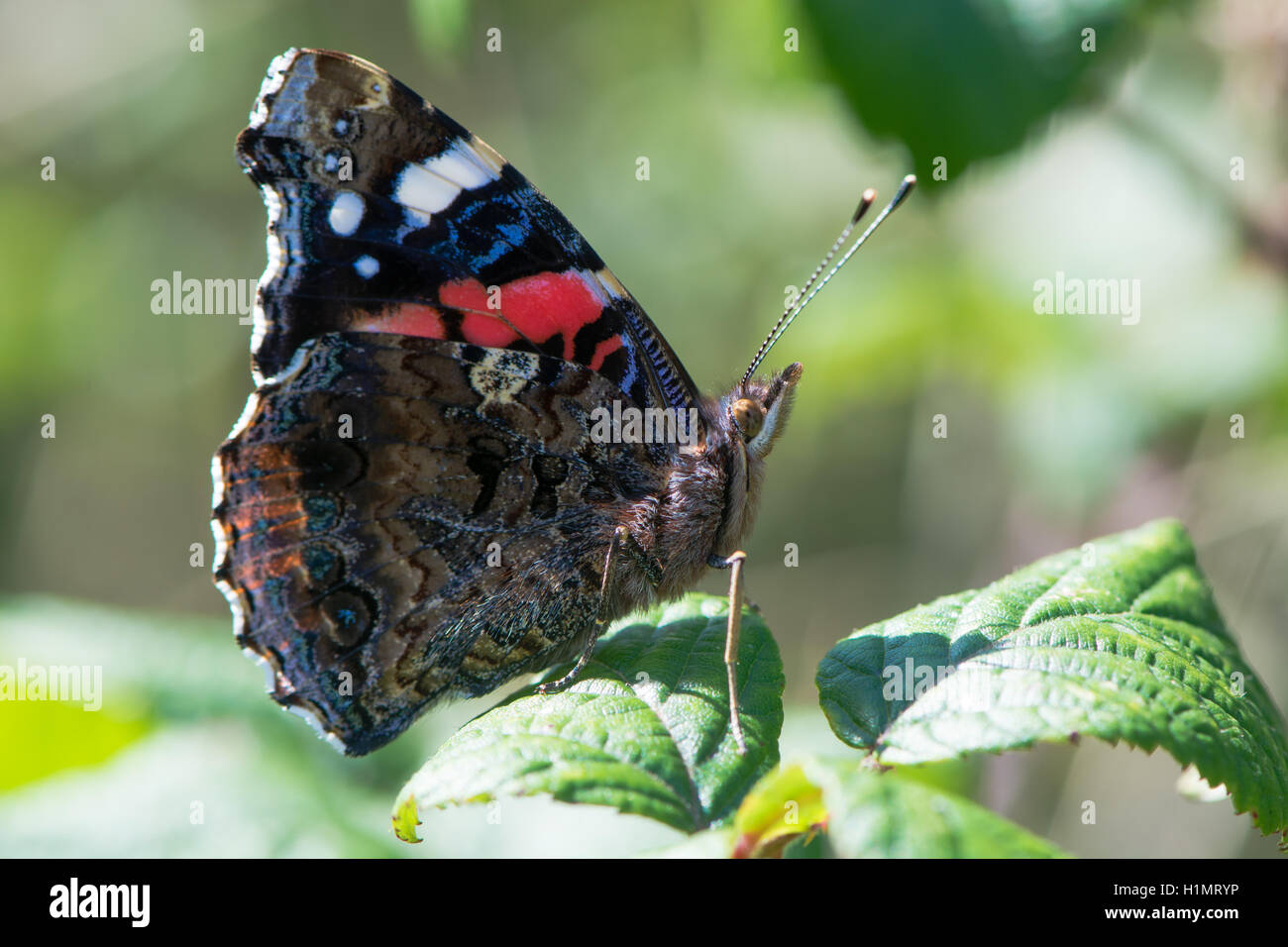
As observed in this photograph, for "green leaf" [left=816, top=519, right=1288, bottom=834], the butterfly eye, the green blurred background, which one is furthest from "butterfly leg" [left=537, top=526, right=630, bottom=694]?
the green blurred background

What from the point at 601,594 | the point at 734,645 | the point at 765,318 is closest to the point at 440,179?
the point at 601,594

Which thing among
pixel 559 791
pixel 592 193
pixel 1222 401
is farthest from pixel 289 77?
pixel 592 193

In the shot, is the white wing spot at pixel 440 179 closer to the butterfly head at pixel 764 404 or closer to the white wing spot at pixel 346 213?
the white wing spot at pixel 346 213

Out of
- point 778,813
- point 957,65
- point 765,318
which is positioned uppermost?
point 957,65

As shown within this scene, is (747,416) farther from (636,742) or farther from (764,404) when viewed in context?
(636,742)
